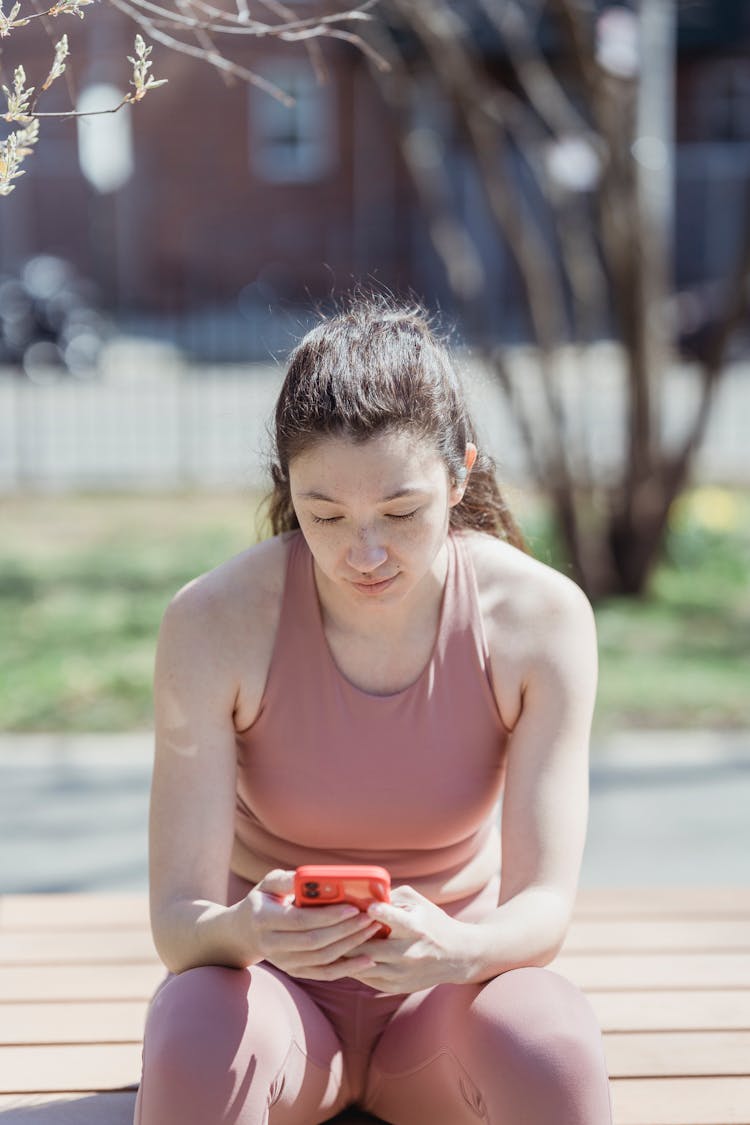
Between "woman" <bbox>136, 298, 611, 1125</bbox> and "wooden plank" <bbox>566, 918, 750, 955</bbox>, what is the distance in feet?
1.67

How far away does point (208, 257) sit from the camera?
2267 centimetres

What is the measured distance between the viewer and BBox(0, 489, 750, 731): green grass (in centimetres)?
494

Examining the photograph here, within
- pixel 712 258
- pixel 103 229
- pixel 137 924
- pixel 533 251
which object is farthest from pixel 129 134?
pixel 137 924

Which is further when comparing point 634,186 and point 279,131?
point 279,131

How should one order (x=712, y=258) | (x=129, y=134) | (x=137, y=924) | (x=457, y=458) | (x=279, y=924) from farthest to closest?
(x=129, y=134) → (x=712, y=258) → (x=137, y=924) → (x=457, y=458) → (x=279, y=924)

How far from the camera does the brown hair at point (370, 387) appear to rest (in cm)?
178

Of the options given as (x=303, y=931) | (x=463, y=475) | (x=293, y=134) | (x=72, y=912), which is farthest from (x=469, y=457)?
(x=293, y=134)

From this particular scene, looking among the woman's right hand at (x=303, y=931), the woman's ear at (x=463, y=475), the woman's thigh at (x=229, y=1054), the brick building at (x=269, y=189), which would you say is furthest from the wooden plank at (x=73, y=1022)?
the brick building at (x=269, y=189)

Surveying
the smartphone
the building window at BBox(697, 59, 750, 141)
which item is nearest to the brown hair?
the smartphone

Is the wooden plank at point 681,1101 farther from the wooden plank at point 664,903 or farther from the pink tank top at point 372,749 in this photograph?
the wooden plank at point 664,903

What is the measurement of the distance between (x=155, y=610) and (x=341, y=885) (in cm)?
482

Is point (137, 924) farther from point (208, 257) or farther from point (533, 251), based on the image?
point (208, 257)

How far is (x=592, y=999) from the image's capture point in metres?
2.31

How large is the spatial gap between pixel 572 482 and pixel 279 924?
4.66 metres
